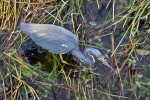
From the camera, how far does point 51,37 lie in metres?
2.73

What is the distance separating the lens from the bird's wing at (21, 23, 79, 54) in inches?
107

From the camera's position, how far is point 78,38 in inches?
118

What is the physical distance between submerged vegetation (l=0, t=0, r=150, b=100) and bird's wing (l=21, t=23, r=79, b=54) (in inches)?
7.0

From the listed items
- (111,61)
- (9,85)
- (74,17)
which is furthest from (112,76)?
(9,85)

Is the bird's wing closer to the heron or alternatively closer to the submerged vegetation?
the heron

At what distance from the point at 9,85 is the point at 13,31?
460mm

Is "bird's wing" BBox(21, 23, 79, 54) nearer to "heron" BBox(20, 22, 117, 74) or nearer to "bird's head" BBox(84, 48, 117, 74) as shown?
"heron" BBox(20, 22, 117, 74)

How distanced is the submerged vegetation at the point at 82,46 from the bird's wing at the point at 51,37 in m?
0.18

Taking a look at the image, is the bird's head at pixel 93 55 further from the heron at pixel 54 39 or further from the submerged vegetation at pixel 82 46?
the submerged vegetation at pixel 82 46

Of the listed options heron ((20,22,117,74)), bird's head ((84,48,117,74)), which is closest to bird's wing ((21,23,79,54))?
heron ((20,22,117,74))

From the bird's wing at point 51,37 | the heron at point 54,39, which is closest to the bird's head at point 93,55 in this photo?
the heron at point 54,39

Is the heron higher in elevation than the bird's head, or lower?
higher

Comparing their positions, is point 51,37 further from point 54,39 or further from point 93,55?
point 93,55

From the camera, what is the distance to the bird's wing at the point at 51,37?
8.93ft
